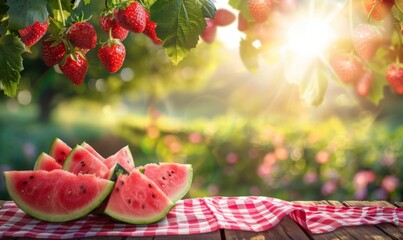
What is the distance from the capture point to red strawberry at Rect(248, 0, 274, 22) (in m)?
1.86

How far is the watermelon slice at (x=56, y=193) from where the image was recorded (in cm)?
230

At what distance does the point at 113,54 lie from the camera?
5.75 feet

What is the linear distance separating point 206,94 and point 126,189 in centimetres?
678

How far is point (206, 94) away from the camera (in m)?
9.20

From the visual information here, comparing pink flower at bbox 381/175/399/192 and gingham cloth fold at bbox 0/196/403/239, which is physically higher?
gingham cloth fold at bbox 0/196/403/239

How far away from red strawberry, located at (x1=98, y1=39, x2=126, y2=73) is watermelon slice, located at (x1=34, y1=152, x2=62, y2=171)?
105cm

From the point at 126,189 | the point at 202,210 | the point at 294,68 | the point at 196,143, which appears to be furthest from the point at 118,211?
the point at 196,143

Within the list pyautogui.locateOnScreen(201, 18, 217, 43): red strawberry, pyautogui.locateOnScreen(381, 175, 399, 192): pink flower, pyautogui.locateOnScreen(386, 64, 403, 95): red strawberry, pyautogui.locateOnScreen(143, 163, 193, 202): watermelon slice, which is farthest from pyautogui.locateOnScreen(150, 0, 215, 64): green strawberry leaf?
pyautogui.locateOnScreen(381, 175, 399, 192): pink flower

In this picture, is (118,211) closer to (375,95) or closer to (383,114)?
(375,95)

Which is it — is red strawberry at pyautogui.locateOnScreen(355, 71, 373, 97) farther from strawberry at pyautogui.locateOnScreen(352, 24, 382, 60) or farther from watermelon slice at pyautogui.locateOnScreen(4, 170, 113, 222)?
watermelon slice at pyautogui.locateOnScreen(4, 170, 113, 222)

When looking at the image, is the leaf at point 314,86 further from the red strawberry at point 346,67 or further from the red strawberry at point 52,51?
the red strawberry at point 52,51

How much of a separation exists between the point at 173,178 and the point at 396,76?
1.09 meters

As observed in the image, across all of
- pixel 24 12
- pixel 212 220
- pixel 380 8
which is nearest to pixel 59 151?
pixel 212 220

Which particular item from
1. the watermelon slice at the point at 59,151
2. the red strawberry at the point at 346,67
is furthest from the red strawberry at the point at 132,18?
the watermelon slice at the point at 59,151
